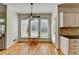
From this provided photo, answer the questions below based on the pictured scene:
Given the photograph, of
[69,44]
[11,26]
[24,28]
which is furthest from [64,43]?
[11,26]

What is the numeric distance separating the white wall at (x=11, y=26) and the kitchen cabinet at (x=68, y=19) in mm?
769

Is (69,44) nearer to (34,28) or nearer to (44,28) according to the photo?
(44,28)

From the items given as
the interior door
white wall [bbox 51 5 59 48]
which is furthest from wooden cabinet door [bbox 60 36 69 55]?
the interior door

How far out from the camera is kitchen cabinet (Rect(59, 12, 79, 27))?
196 cm

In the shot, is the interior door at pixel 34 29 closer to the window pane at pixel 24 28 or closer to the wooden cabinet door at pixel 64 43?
the window pane at pixel 24 28

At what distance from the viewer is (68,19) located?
223 cm

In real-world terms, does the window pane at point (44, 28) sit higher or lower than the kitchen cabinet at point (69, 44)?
higher

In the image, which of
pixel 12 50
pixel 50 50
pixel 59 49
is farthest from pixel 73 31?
pixel 12 50

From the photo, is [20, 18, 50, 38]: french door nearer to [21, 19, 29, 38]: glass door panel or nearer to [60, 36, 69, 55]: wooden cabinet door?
[21, 19, 29, 38]: glass door panel

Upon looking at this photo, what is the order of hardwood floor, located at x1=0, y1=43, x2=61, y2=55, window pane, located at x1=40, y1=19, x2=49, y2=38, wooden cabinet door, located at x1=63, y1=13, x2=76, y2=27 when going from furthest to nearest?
wooden cabinet door, located at x1=63, y1=13, x2=76, y2=27 → window pane, located at x1=40, y1=19, x2=49, y2=38 → hardwood floor, located at x1=0, y1=43, x2=61, y2=55

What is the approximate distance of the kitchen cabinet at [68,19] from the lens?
6.44ft

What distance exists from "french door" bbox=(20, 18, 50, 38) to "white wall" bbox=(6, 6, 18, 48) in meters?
0.10

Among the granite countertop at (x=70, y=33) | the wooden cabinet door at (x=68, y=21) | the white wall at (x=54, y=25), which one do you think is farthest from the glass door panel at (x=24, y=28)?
the wooden cabinet door at (x=68, y=21)

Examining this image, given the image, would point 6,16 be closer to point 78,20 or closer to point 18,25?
point 18,25
